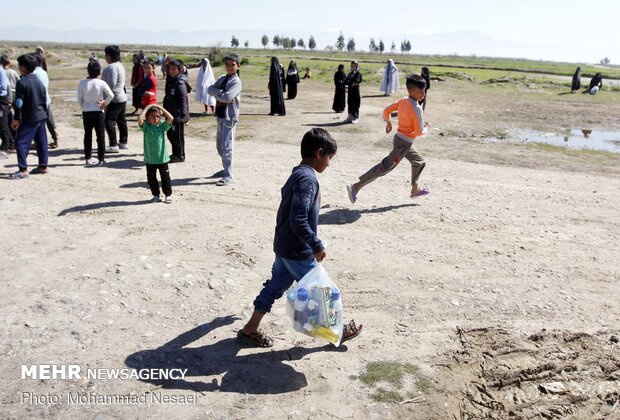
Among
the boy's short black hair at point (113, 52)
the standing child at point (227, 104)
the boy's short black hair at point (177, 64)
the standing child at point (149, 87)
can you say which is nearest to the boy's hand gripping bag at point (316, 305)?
the standing child at point (227, 104)

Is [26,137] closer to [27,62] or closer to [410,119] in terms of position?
[27,62]

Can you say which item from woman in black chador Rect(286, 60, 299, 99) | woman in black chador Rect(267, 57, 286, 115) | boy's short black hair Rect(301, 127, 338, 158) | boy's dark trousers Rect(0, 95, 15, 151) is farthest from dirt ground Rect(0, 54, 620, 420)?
woman in black chador Rect(286, 60, 299, 99)

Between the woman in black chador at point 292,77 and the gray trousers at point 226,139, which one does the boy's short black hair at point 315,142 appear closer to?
the gray trousers at point 226,139

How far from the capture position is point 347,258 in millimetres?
5645

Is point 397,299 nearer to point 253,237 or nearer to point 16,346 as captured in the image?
point 253,237

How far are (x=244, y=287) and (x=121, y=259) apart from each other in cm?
149

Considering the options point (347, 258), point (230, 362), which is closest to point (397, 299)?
point (347, 258)

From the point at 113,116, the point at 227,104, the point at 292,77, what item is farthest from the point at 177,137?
the point at 292,77

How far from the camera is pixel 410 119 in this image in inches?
277

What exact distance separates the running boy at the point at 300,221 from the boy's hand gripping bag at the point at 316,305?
14cm

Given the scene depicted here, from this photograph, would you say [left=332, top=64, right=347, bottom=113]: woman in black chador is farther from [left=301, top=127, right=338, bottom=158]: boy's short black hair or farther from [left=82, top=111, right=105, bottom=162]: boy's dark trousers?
[left=301, top=127, right=338, bottom=158]: boy's short black hair

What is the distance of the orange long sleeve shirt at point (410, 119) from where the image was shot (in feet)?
22.9

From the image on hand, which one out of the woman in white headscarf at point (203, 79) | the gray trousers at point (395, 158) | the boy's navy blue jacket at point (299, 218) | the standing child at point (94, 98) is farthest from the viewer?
the woman in white headscarf at point (203, 79)
